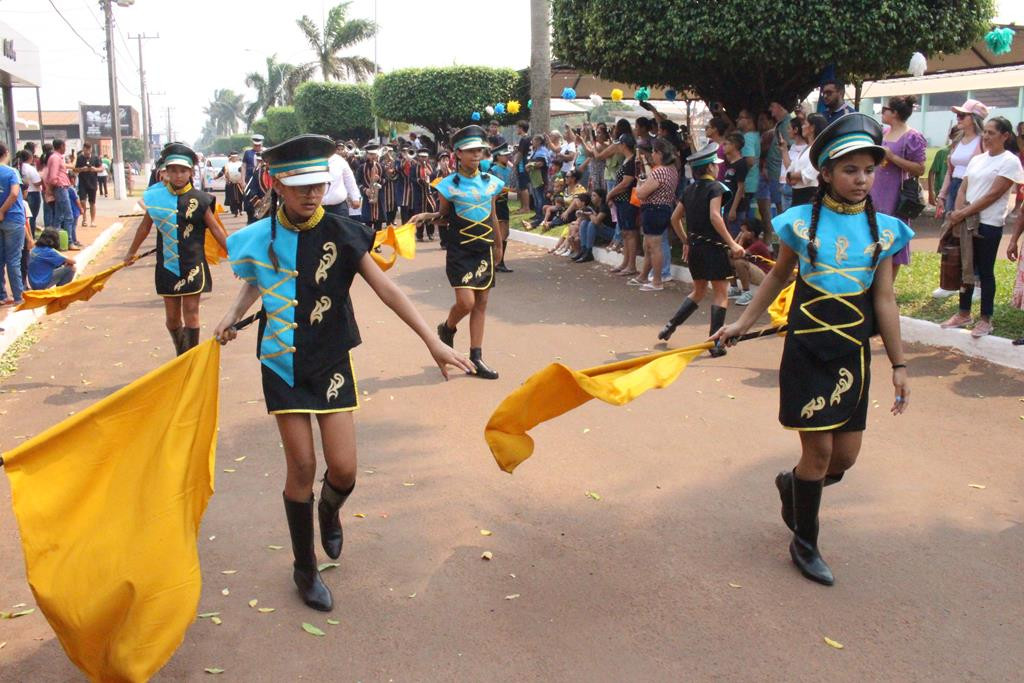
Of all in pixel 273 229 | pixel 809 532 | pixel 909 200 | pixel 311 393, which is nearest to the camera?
pixel 311 393

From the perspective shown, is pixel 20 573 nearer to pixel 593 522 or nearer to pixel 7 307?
pixel 593 522

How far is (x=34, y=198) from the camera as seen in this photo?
1789 centimetres

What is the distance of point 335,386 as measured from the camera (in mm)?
4250

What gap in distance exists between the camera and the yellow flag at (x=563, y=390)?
422 cm

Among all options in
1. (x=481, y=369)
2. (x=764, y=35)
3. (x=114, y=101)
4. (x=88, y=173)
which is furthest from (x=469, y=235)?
(x=114, y=101)

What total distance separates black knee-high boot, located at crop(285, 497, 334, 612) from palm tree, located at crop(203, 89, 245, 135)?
485 feet

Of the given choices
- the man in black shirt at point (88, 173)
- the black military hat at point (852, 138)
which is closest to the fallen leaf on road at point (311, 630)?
the black military hat at point (852, 138)

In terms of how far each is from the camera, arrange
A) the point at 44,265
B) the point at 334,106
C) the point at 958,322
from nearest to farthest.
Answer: the point at 958,322 < the point at 44,265 < the point at 334,106

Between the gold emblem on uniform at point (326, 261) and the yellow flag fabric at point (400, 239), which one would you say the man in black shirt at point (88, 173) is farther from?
the gold emblem on uniform at point (326, 261)

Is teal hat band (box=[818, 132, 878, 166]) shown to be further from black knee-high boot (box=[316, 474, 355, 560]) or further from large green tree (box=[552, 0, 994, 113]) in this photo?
large green tree (box=[552, 0, 994, 113])

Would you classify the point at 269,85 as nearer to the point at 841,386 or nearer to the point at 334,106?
the point at 334,106

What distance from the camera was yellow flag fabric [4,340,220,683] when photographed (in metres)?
3.58

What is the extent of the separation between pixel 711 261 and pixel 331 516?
17.7 feet

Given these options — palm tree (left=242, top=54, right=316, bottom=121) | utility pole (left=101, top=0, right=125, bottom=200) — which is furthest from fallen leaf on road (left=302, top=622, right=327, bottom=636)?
palm tree (left=242, top=54, right=316, bottom=121)
